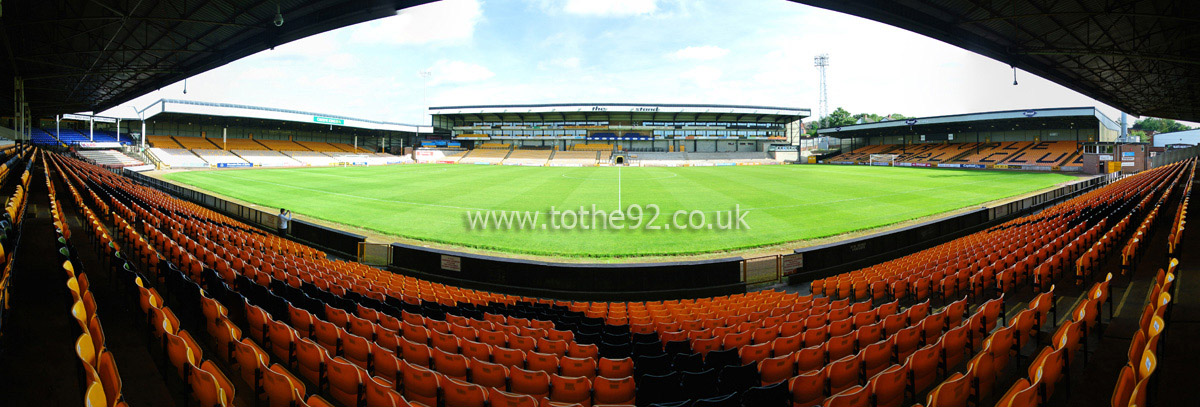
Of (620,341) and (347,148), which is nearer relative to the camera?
(620,341)

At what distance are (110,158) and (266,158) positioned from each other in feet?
52.4

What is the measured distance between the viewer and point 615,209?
2327cm

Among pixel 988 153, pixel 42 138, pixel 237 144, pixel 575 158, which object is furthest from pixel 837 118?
pixel 42 138

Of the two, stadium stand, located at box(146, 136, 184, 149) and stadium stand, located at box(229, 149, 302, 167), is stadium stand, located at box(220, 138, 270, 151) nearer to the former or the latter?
stadium stand, located at box(229, 149, 302, 167)

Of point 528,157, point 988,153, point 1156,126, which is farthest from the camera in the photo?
point 1156,126

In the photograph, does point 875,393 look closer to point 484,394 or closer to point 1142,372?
point 1142,372

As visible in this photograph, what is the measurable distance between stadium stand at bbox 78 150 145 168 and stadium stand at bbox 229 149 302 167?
1164cm

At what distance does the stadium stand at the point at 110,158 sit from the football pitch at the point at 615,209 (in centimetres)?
2496

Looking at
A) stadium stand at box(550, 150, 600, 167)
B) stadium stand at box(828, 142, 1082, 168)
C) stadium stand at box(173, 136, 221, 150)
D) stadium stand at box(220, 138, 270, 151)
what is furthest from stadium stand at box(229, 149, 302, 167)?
stadium stand at box(828, 142, 1082, 168)

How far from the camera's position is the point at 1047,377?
3.67 m

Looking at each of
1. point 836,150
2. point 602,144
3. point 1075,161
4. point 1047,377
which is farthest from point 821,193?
point 836,150

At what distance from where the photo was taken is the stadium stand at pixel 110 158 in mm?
49312

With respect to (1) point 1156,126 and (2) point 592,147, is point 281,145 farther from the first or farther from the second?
(1) point 1156,126

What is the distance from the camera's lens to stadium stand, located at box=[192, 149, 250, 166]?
197 feet
